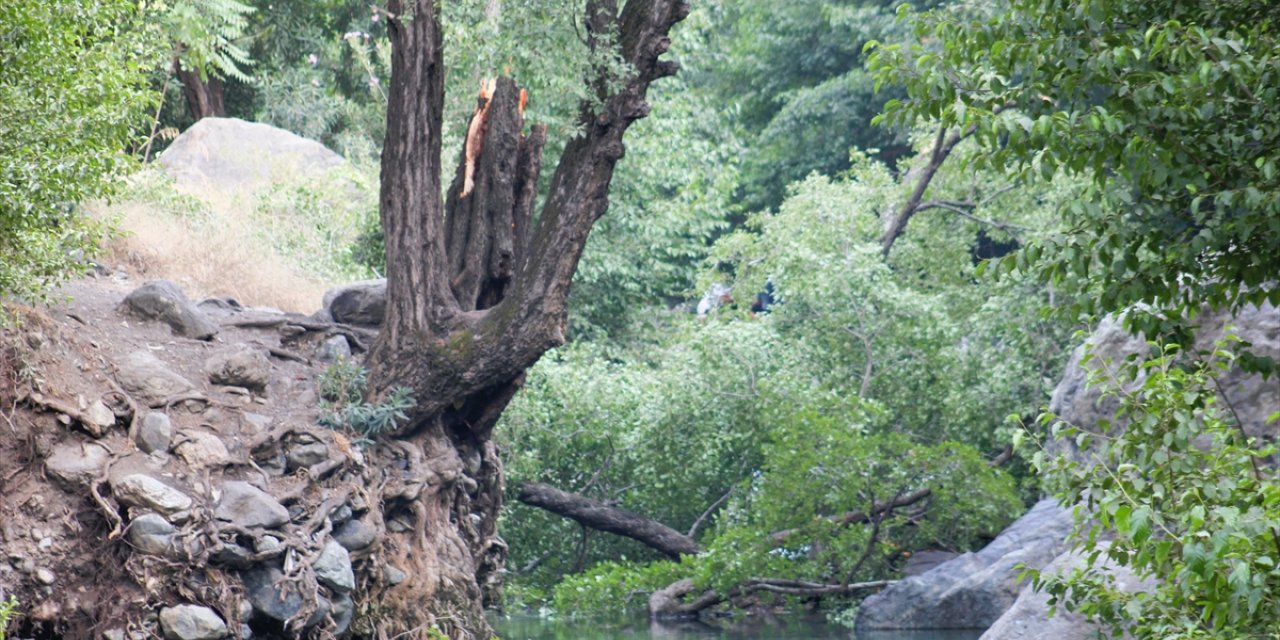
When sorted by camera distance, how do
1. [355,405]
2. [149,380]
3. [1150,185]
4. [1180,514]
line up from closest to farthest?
[1180,514] < [1150,185] < [149,380] < [355,405]

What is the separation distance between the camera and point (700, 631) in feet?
45.0

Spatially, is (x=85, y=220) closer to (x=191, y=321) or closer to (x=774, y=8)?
(x=191, y=321)

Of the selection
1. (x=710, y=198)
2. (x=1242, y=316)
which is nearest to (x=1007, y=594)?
(x=1242, y=316)

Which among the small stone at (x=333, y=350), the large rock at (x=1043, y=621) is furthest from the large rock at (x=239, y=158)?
the large rock at (x=1043, y=621)

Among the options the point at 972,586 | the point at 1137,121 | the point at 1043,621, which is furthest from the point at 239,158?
the point at 1137,121

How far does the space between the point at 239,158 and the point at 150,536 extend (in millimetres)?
11014

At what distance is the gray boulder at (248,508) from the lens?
8.83 metres

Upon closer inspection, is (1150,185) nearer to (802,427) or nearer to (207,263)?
(802,427)

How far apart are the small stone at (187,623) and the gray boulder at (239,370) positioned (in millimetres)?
2235

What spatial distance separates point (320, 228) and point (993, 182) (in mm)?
9499

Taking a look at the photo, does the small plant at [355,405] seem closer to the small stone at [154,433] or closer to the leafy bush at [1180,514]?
the small stone at [154,433]

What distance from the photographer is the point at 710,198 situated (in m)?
24.8

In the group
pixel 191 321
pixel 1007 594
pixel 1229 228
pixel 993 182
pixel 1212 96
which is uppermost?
pixel 1212 96

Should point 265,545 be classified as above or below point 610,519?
above
